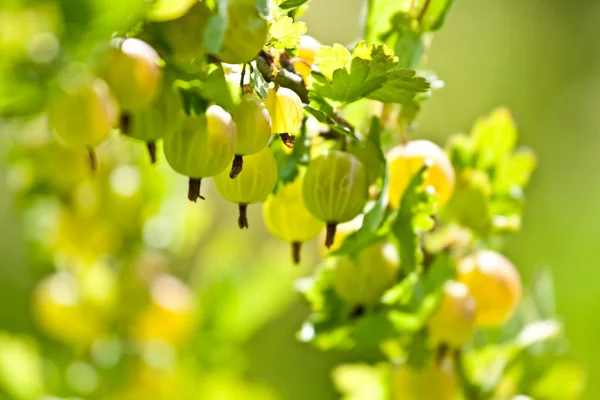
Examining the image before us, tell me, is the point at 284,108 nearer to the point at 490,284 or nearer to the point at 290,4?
the point at 290,4

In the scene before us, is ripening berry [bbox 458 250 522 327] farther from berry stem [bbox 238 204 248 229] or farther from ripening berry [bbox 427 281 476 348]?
berry stem [bbox 238 204 248 229]

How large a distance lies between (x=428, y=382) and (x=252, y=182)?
0.26 metres

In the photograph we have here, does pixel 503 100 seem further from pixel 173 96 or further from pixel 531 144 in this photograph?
pixel 173 96

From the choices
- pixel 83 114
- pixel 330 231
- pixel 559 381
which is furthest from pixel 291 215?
pixel 559 381

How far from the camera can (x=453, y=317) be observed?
2.01 feet

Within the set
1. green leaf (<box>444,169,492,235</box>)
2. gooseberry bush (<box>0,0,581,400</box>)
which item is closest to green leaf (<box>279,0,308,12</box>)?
gooseberry bush (<box>0,0,581,400</box>)

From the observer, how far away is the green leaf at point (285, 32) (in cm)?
45

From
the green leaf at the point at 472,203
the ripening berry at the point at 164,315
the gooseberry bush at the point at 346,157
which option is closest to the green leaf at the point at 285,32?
the gooseberry bush at the point at 346,157

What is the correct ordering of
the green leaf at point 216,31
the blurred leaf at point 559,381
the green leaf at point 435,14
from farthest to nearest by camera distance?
the blurred leaf at point 559,381, the green leaf at point 435,14, the green leaf at point 216,31

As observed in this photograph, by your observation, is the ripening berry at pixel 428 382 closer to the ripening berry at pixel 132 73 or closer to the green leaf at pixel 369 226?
the green leaf at pixel 369 226

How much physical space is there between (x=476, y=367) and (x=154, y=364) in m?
0.43

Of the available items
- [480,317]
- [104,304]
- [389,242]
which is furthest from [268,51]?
[104,304]

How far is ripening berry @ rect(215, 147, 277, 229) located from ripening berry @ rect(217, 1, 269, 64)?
0.08m

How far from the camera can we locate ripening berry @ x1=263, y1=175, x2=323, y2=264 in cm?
56
